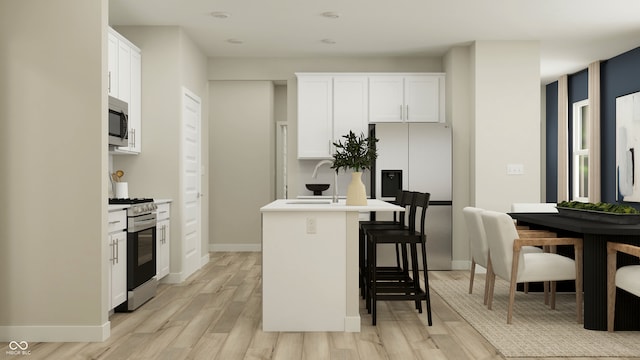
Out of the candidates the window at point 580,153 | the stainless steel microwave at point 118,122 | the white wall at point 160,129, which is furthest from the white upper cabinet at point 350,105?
the window at point 580,153

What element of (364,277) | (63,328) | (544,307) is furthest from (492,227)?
(63,328)

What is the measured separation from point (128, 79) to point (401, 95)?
3.25 meters

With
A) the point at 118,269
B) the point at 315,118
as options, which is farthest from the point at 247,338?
the point at 315,118

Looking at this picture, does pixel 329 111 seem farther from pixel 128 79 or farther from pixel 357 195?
pixel 357 195

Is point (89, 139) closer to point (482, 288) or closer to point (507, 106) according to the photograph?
point (482, 288)

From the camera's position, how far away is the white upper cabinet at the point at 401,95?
729cm

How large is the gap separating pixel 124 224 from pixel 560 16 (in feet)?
14.5

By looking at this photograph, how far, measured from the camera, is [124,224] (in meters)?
4.55

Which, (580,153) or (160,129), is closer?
(160,129)

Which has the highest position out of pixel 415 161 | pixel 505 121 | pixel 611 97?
pixel 611 97

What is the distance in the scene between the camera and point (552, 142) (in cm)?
955

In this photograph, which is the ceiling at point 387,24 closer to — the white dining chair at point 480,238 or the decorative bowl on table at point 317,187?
the decorative bowl on table at point 317,187

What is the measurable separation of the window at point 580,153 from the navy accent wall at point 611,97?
0.79 meters

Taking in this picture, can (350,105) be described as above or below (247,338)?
above
